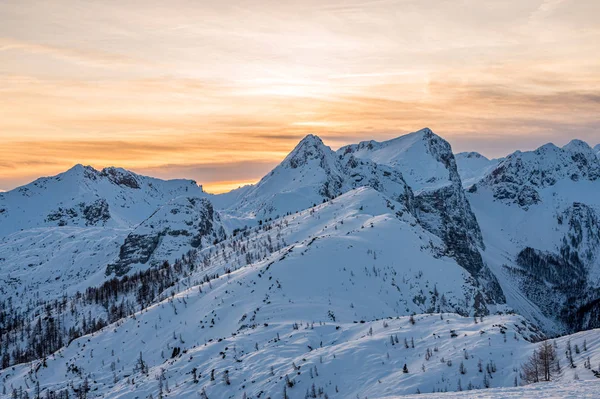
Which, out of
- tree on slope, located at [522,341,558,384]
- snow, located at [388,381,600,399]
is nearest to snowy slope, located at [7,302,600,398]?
tree on slope, located at [522,341,558,384]

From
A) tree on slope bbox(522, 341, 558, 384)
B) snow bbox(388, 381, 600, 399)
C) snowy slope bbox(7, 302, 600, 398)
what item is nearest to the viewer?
snow bbox(388, 381, 600, 399)

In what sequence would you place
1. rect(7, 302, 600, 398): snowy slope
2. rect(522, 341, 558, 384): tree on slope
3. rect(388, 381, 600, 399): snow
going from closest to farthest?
rect(388, 381, 600, 399): snow, rect(522, 341, 558, 384): tree on slope, rect(7, 302, 600, 398): snowy slope

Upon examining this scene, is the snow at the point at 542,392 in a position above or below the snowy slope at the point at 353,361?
above

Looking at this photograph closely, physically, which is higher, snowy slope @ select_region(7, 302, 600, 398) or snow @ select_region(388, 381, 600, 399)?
snow @ select_region(388, 381, 600, 399)

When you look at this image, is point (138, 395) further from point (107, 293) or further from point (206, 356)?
point (107, 293)

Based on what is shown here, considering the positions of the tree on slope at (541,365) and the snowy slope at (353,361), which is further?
the snowy slope at (353,361)

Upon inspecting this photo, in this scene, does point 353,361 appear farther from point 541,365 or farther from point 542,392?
point 542,392

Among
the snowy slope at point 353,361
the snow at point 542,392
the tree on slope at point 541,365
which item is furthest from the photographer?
the snowy slope at point 353,361

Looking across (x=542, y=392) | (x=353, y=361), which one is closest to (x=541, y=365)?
(x=542, y=392)

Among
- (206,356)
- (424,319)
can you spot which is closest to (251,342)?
(206,356)

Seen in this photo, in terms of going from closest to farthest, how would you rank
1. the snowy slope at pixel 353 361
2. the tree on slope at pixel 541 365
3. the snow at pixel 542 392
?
the snow at pixel 542 392, the tree on slope at pixel 541 365, the snowy slope at pixel 353 361

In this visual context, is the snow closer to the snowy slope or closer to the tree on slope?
the snowy slope

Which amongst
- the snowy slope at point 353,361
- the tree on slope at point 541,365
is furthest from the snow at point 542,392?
the tree on slope at point 541,365

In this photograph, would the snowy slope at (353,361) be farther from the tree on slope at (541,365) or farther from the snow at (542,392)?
the snow at (542,392)
